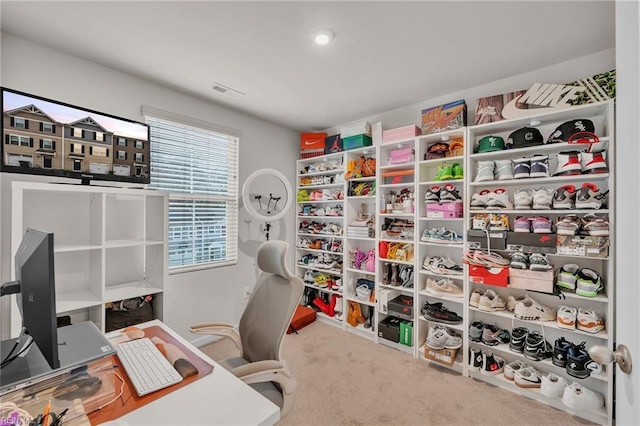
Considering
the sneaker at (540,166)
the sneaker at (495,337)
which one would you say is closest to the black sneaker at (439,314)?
the sneaker at (495,337)

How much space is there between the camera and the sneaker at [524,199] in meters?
2.12

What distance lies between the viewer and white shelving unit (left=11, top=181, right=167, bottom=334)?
1.76 metres

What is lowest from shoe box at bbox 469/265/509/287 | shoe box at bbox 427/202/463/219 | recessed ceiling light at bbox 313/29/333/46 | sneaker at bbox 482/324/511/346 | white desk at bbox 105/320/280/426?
sneaker at bbox 482/324/511/346

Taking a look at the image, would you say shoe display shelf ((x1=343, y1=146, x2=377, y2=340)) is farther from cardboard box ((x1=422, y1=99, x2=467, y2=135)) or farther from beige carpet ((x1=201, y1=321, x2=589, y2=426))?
cardboard box ((x1=422, y1=99, x2=467, y2=135))

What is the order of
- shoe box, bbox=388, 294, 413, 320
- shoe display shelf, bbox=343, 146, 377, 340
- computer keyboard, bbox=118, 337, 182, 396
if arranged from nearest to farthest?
computer keyboard, bbox=118, 337, 182, 396, shoe box, bbox=388, 294, 413, 320, shoe display shelf, bbox=343, 146, 377, 340

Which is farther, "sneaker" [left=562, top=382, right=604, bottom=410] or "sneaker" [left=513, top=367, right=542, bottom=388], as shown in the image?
"sneaker" [left=513, top=367, right=542, bottom=388]

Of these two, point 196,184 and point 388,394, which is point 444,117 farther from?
point 196,184

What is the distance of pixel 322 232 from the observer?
140 inches

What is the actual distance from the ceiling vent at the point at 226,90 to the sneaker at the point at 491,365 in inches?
130

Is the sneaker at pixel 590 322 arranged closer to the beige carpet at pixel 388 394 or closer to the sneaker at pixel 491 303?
the sneaker at pixel 491 303

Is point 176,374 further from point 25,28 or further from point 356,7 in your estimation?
point 25,28

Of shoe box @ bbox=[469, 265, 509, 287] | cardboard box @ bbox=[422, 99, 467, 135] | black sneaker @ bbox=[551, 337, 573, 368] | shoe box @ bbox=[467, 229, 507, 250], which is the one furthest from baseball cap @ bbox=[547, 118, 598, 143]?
black sneaker @ bbox=[551, 337, 573, 368]

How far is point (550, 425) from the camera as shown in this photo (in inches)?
69.6

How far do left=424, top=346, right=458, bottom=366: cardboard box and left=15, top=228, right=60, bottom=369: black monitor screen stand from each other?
2.62m
